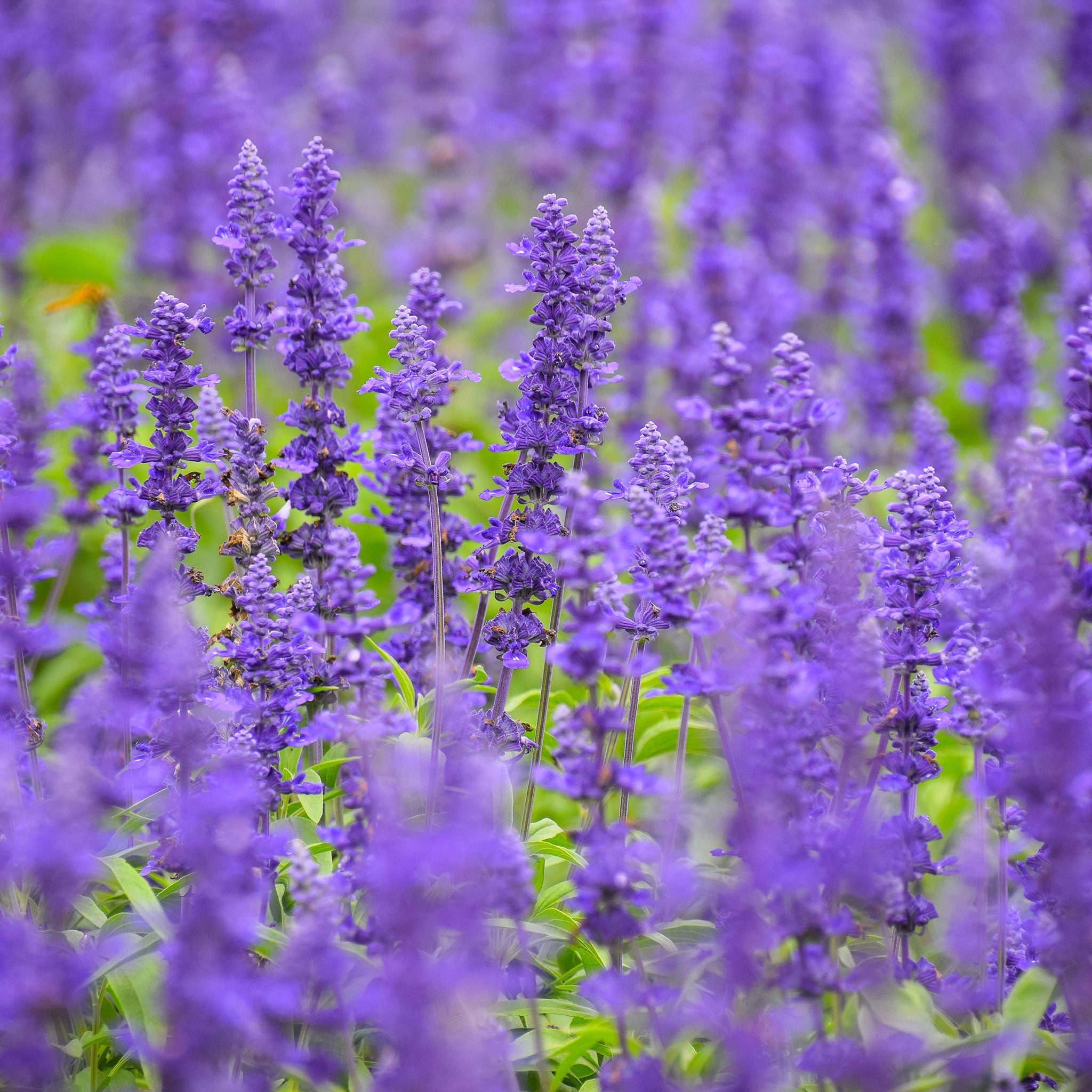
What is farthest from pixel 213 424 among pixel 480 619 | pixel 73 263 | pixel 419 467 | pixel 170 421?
pixel 73 263

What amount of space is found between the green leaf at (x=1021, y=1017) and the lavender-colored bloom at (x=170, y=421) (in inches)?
92.7

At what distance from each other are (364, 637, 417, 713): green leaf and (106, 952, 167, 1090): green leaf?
1062 millimetres

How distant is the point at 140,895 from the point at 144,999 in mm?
240

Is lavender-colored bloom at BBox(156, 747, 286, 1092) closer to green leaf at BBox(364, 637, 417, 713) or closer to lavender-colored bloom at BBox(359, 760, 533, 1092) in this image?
lavender-colored bloom at BBox(359, 760, 533, 1092)

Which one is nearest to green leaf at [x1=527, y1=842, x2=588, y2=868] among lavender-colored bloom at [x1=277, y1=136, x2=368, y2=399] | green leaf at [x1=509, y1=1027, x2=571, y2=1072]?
green leaf at [x1=509, y1=1027, x2=571, y2=1072]

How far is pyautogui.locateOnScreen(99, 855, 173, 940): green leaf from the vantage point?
2.67 meters

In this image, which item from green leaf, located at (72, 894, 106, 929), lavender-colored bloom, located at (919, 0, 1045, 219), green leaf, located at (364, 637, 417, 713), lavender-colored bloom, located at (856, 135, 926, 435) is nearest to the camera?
green leaf, located at (72, 894, 106, 929)

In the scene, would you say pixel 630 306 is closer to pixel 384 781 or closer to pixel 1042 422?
pixel 1042 422

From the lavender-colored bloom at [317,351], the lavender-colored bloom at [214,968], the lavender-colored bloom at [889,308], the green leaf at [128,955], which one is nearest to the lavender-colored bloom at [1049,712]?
the lavender-colored bloom at [214,968]

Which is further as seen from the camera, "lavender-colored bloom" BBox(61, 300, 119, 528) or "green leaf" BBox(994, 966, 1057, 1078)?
"lavender-colored bloom" BBox(61, 300, 119, 528)

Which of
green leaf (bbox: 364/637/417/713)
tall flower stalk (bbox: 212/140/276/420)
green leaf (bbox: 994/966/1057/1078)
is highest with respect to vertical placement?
tall flower stalk (bbox: 212/140/276/420)

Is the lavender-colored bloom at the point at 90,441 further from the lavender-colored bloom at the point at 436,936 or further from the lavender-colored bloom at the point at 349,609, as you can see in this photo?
the lavender-colored bloom at the point at 436,936

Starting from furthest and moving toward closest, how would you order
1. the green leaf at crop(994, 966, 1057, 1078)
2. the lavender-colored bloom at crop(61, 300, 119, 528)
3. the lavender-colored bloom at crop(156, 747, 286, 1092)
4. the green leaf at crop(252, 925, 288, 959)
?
the lavender-colored bloom at crop(61, 300, 119, 528) → the green leaf at crop(252, 925, 288, 959) → the green leaf at crop(994, 966, 1057, 1078) → the lavender-colored bloom at crop(156, 747, 286, 1092)

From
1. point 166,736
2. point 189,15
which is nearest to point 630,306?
point 189,15
